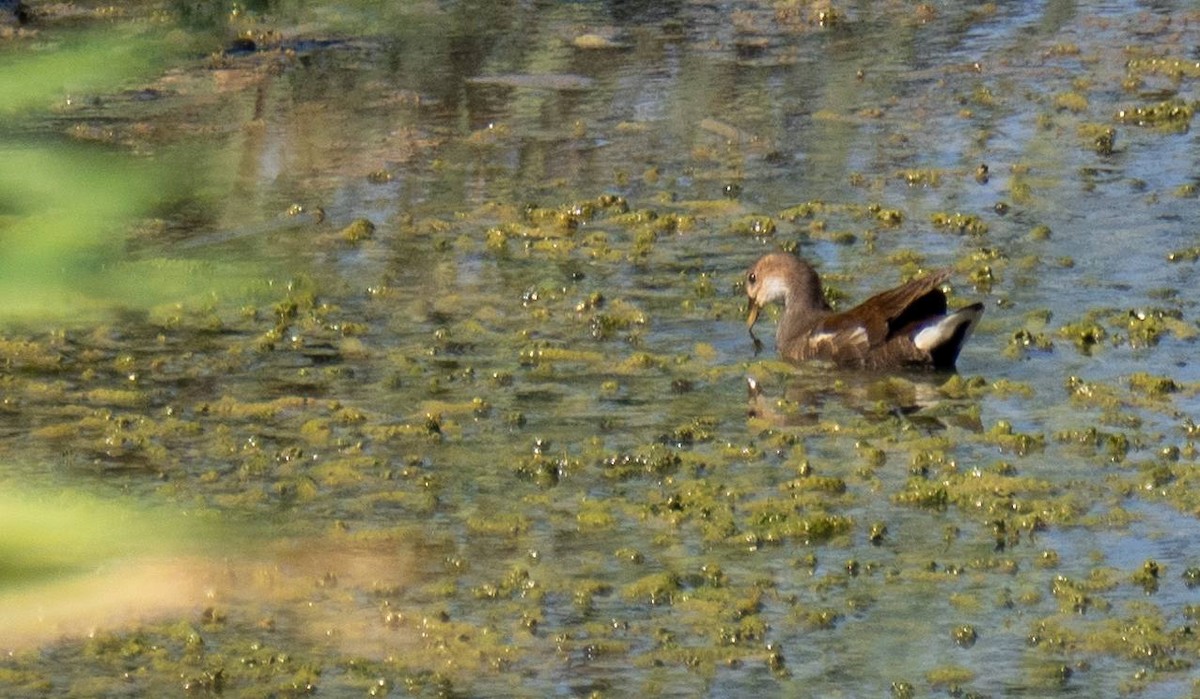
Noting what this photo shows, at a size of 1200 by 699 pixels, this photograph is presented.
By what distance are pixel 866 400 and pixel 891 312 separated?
1.37 ft

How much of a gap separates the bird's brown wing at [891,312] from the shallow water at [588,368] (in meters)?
0.21

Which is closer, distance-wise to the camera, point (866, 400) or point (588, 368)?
point (866, 400)

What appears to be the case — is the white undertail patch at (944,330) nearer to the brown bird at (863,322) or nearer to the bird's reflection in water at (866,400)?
the brown bird at (863,322)

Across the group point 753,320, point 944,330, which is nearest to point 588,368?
point 753,320

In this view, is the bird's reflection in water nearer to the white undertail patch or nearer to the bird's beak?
the white undertail patch

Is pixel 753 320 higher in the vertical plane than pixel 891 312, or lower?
lower

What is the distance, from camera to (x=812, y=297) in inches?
376

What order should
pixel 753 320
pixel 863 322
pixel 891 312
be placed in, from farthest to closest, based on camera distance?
pixel 753 320, pixel 863 322, pixel 891 312

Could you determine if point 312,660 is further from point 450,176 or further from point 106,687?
point 450,176

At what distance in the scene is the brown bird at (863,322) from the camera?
8.95m

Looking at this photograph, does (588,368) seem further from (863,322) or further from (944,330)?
(944,330)

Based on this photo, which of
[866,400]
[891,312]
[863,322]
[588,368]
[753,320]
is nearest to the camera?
[866,400]

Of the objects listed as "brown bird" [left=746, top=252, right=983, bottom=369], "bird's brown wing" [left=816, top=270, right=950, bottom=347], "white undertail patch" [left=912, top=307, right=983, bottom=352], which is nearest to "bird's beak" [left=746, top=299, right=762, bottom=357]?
"brown bird" [left=746, top=252, right=983, bottom=369]

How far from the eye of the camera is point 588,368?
352 inches
